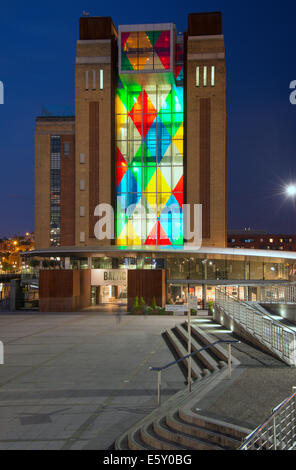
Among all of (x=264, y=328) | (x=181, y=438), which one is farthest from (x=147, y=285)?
(x=181, y=438)

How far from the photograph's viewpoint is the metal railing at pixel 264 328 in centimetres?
1397

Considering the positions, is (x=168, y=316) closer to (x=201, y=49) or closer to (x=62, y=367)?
(x=62, y=367)

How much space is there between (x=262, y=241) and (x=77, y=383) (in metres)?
132

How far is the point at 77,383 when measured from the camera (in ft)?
49.5

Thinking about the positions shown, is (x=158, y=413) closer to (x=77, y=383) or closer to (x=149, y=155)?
(x=77, y=383)

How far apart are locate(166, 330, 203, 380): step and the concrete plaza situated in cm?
43

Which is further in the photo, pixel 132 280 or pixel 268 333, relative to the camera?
pixel 132 280

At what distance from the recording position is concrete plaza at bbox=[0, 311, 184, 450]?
10.6m

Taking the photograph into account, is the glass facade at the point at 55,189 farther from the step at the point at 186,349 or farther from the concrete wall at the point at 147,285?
the step at the point at 186,349

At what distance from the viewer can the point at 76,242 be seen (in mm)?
54906

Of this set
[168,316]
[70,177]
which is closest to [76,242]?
[70,177]

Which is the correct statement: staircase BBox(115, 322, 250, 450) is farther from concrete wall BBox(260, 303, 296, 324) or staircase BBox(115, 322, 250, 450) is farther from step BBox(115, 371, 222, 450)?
concrete wall BBox(260, 303, 296, 324)

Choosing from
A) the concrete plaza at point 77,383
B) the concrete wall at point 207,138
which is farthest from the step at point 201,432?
the concrete wall at point 207,138
